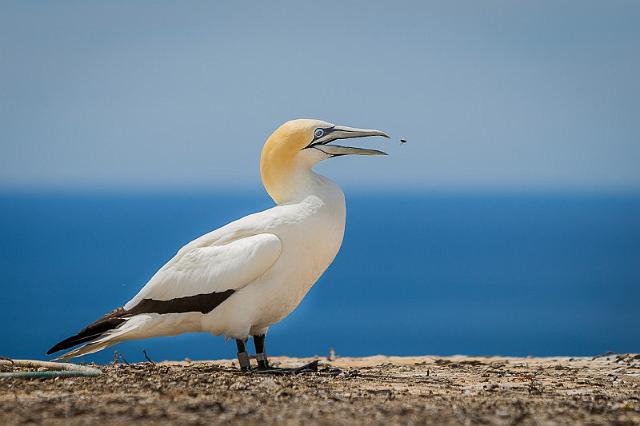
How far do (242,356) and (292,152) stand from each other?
2162 millimetres

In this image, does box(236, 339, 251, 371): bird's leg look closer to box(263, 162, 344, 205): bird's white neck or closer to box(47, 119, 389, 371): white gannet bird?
box(47, 119, 389, 371): white gannet bird

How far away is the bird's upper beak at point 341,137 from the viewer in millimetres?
10555

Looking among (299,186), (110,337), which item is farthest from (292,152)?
(110,337)

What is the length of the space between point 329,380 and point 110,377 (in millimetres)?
1924

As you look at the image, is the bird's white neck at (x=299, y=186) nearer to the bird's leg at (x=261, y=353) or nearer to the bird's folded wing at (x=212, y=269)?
the bird's folded wing at (x=212, y=269)

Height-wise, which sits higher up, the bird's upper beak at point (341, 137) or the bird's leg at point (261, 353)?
the bird's upper beak at point (341, 137)

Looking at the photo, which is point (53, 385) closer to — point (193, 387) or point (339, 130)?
point (193, 387)

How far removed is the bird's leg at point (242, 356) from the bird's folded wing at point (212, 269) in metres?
0.58

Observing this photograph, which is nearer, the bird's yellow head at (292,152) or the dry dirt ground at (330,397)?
the dry dirt ground at (330,397)

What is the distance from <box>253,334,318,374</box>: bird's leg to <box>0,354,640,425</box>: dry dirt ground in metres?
0.12

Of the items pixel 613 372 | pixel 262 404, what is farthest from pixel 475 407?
pixel 613 372

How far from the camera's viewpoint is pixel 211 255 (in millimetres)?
9961

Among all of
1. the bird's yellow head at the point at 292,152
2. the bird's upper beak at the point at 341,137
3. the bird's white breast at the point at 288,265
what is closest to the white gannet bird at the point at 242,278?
the bird's white breast at the point at 288,265

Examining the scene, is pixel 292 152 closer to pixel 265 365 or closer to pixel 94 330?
pixel 265 365
